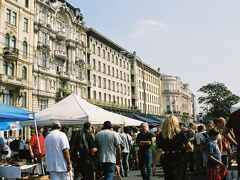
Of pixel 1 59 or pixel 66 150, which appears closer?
pixel 66 150

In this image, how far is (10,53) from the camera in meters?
41.7

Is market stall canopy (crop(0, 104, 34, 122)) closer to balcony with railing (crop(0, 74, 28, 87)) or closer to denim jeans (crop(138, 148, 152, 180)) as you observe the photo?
denim jeans (crop(138, 148, 152, 180))

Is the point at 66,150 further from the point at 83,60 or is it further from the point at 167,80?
the point at 167,80

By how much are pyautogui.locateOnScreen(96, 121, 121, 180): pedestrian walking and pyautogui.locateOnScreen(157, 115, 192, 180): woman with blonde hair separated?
2325 mm

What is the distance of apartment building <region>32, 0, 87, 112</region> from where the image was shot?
47.4 m

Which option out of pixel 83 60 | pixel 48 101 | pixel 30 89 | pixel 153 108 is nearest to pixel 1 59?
pixel 30 89

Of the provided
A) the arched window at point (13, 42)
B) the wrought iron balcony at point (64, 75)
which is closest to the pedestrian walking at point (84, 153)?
the arched window at point (13, 42)

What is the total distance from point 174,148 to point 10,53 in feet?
123

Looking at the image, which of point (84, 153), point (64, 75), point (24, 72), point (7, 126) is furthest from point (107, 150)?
point (64, 75)

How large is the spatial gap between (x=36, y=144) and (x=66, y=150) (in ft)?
21.9

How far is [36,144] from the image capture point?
1436 cm

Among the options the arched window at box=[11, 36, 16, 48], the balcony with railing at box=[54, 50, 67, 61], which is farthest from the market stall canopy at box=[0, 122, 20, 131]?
the balcony with railing at box=[54, 50, 67, 61]

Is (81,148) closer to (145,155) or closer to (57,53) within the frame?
(145,155)

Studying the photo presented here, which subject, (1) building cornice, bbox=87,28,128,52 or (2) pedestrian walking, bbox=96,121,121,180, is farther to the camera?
(1) building cornice, bbox=87,28,128,52
